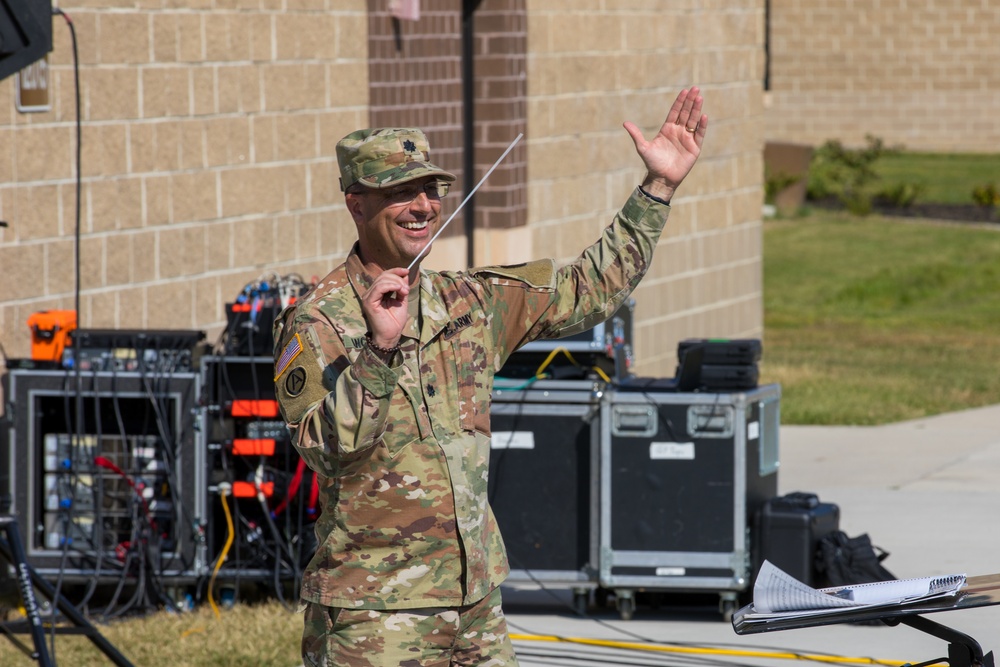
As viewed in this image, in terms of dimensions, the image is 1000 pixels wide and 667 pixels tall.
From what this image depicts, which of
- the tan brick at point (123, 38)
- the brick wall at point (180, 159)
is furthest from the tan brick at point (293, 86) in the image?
the tan brick at point (123, 38)

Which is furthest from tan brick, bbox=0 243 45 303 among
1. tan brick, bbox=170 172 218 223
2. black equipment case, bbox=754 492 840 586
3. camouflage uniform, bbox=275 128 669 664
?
camouflage uniform, bbox=275 128 669 664

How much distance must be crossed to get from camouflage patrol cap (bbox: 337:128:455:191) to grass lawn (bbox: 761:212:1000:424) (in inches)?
350

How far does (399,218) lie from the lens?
3697 mm

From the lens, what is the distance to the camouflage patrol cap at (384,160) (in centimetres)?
366

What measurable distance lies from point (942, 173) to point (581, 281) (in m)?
34.3

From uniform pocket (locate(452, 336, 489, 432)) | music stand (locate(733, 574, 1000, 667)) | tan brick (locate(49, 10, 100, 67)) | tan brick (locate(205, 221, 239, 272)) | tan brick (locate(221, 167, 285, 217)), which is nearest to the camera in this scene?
music stand (locate(733, 574, 1000, 667))

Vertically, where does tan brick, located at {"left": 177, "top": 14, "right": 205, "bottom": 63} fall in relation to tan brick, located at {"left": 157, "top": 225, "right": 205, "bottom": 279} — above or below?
above

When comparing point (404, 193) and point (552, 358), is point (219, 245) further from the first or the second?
point (404, 193)

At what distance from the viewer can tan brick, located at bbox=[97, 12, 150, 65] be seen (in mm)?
8289

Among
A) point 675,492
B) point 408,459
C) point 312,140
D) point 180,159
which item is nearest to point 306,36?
point 312,140

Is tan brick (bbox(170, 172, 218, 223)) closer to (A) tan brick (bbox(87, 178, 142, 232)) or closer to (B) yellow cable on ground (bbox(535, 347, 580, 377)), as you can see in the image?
(A) tan brick (bbox(87, 178, 142, 232))

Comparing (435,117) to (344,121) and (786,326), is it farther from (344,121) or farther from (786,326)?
(786,326)

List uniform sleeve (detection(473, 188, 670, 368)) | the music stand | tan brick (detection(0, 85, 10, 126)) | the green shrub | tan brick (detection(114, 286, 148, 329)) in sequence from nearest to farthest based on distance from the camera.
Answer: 1. the music stand
2. uniform sleeve (detection(473, 188, 670, 368))
3. tan brick (detection(0, 85, 10, 126))
4. tan brick (detection(114, 286, 148, 329))
5. the green shrub

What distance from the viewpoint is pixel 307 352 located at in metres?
3.54
